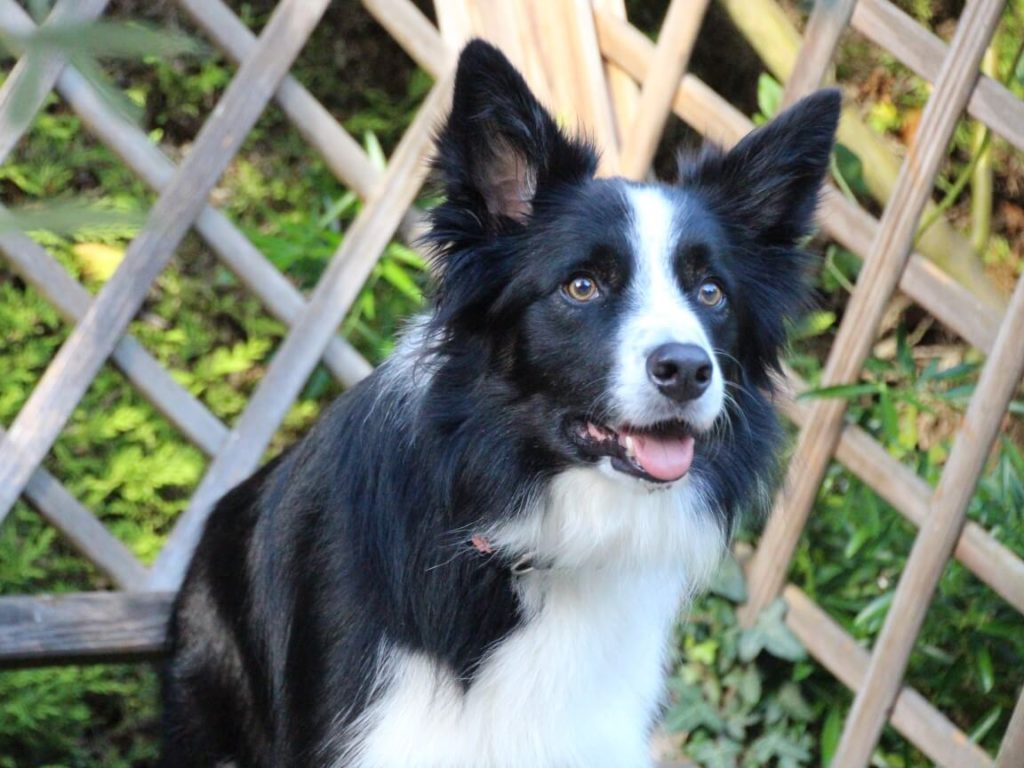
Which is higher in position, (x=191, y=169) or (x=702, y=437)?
(x=702, y=437)

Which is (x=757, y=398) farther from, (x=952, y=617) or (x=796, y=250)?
(x=952, y=617)

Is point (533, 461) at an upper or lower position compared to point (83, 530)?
upper

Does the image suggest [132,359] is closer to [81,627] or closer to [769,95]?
[81,627]

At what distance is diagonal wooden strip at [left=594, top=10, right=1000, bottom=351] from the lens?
8.84ft

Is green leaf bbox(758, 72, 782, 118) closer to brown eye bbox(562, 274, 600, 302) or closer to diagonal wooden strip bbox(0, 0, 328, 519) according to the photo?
diagonal wooden strip bbox(0, 0, 328, 519)

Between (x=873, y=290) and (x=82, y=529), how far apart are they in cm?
189

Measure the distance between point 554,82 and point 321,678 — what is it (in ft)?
5.68

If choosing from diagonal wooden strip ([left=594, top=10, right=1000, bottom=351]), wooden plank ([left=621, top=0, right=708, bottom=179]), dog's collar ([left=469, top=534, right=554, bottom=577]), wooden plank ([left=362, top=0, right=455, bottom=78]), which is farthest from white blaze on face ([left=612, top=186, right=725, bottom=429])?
wooden plank ([left=362, top=0, right=455, bottom=78])

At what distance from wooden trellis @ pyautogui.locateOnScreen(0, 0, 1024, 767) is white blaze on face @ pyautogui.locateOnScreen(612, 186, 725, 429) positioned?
0.82m

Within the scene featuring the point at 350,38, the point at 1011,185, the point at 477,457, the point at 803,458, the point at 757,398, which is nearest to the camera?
the point at 477,457

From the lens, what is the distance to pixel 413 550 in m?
2.16

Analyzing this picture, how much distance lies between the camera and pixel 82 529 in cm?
314

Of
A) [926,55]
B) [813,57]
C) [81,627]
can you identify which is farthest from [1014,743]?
[81,627]

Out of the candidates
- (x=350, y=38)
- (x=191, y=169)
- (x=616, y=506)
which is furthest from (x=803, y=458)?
(x=350, y=38)
